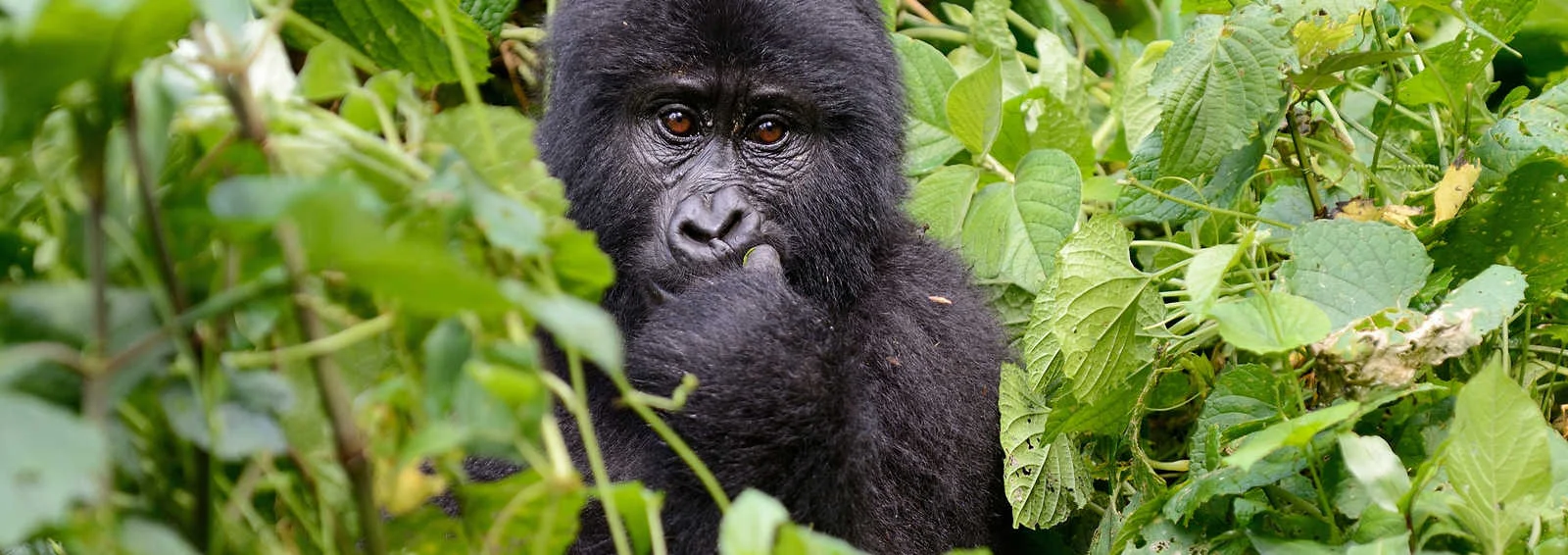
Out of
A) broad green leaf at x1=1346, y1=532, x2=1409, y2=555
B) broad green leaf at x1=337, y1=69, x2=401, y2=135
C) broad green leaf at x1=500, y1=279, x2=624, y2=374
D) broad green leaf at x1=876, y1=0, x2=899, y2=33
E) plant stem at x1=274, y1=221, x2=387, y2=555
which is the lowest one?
broad green leaf at x1=876, y1=0, x2=899, y2=33

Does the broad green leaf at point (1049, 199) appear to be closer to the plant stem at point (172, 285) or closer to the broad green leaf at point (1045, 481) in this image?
the broad green leaf at point (1045, 481)

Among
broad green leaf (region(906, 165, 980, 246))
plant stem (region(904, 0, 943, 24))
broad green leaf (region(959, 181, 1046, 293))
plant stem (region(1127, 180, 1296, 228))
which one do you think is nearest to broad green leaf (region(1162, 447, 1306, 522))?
plant stem (region(1127, 180, 1296, 228))

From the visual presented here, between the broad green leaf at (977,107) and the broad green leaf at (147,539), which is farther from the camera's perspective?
the broad green leaf at (977,107)

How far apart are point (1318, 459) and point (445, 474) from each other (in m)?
1.54

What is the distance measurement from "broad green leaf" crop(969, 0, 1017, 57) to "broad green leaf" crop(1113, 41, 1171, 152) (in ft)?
1.60

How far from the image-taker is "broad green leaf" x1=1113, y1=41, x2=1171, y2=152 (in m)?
3.49

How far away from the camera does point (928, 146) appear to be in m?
3.68

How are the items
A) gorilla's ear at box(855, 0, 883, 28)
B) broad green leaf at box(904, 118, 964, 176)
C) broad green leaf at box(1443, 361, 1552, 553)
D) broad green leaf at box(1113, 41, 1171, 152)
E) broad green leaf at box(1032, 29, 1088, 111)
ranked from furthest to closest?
broad green leaf at box(1032, 29, 1088, 111) → broad green leaf at box(904, 118, 964, 176) → broad green leaf at box(1113, 41, 1171, 152) → gorilla's ear at box(855, 0, 883, 28) → broad green leaf at box(1443, 361, 1552, 553)

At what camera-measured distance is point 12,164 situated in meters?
1.34

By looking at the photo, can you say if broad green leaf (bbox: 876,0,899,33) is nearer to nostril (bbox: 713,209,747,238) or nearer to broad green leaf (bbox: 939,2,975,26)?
broad green leaf (bbox: 939,2,975,26)

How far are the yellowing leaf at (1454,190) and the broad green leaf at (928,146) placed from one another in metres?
1.20

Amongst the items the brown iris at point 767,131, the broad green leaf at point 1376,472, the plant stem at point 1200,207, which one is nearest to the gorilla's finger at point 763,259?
the brown iris at point 767,131

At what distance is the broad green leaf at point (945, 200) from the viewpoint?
3.52 m

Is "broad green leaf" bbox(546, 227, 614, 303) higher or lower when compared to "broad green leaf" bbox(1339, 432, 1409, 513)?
higher
